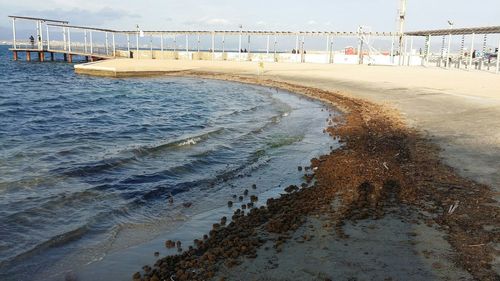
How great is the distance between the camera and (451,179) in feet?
29.3

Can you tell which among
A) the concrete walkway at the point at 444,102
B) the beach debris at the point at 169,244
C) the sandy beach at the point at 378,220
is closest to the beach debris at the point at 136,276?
the sandy beach at the point at 378,220

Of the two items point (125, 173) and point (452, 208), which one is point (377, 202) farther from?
point (125, 173)

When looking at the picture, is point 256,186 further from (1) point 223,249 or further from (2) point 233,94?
(2) point 233,94

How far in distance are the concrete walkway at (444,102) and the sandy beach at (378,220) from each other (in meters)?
0.07

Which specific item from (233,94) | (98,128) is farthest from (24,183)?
(233,94)

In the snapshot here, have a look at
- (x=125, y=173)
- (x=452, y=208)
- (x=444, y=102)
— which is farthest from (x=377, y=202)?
(x=444, y=102)

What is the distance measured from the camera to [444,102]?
66.9 feet

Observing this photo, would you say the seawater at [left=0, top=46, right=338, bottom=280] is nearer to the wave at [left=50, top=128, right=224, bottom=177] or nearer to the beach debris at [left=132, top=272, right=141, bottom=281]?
the wave at [left=50, top=128, right=224, bottom=177]

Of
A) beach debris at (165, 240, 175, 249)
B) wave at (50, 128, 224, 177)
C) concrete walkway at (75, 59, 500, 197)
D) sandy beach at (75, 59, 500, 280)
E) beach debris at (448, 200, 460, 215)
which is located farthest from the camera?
wave at (50, 128, 224, 177)

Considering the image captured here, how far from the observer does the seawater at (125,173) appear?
7004mm

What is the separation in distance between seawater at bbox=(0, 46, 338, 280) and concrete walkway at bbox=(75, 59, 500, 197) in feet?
12.3

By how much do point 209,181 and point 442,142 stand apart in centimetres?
701

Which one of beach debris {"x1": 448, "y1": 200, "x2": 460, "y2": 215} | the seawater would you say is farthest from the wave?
beach debris {"x1": 448, "y1": 200, "x2": 460, "y2": 215}

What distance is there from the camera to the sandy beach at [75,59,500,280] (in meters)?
5.66
